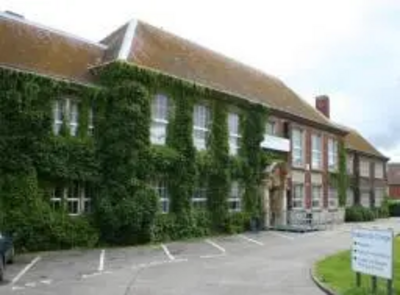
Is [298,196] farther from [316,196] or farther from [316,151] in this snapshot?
[316,151]

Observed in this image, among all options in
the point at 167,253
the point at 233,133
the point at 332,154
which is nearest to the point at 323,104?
the point at 332,154

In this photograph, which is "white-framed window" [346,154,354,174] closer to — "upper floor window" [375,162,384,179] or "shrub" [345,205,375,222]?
"shrub" [345,205,375,222]

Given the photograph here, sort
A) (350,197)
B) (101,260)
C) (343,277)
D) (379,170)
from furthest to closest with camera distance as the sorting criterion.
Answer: (379,170) → (350,197) → (101,260) → (343,277)

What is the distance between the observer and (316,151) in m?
42.5

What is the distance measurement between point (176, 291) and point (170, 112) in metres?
A: 15.1

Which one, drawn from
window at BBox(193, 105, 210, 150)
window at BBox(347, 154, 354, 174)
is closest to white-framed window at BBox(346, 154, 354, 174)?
window at BBox(347, 154, 354, 174)

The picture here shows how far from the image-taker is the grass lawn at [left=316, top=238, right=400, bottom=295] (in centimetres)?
1381

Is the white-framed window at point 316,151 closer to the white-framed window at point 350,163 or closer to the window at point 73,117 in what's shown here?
the white-framed window at point 350,163

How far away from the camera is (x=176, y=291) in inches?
576

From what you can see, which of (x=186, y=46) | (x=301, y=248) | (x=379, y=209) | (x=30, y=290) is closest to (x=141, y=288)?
(x=30, y=290)

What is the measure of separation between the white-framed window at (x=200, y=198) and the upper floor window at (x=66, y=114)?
7.26m

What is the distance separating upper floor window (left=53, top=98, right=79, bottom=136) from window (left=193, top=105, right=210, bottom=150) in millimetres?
6731

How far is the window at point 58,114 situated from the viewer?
2470 centimetres

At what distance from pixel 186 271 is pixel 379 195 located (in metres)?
44.4
